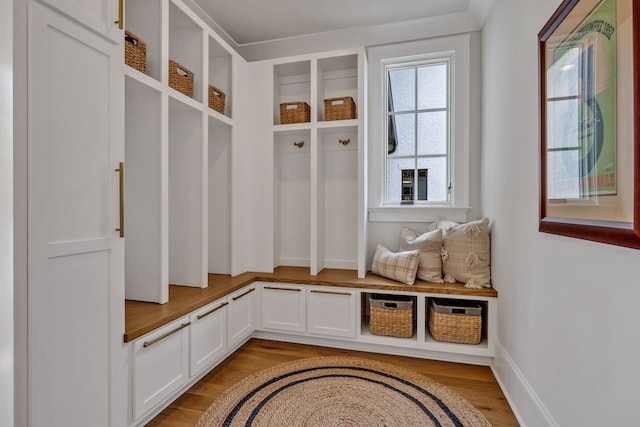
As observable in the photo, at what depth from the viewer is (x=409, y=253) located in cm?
258

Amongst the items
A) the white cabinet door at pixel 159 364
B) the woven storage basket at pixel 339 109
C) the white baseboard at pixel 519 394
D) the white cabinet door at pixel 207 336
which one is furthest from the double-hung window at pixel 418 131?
the white cabinet door at pixel 159 364

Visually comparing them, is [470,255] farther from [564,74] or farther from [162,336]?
[162,336]

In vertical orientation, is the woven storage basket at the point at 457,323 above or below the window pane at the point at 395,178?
below

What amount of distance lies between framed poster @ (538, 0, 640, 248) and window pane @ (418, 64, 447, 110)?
147 centimetres

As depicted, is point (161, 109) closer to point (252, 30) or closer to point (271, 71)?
point (271, 71)

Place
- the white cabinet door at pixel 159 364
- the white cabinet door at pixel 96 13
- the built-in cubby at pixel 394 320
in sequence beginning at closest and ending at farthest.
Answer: the white cabinet door at pixel 96 13 < the white cabinet door at pixel 159 364 < the built-in cubby at pixel 394 320

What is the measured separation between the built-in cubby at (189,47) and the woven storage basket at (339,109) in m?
1.03

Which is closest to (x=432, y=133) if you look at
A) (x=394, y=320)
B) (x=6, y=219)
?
(x=394, y=320)

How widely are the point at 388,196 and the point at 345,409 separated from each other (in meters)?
1.82

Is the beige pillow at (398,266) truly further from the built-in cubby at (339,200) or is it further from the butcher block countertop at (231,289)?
the built-in cubby at (339,200)

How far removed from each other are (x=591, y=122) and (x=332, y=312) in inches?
80.4

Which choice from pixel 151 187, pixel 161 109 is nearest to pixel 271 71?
pixel 161 109

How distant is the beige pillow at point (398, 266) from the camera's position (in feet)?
8.28

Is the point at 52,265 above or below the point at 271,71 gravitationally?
below
